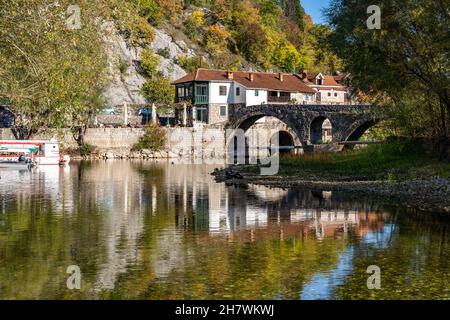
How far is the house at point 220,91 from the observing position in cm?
11300

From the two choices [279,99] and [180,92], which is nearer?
[180,92]

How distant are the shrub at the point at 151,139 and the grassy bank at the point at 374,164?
42.4 meters

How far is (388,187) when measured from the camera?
42531 mm

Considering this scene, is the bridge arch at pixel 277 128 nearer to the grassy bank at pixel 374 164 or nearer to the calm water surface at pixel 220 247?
the grassy bank at pixel 374 164

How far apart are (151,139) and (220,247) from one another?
80.8 m

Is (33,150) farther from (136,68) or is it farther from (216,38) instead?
(216,38)

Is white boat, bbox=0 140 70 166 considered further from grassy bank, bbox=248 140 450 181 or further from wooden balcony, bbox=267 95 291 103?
wooden balcony, bbox=267 95 291 103

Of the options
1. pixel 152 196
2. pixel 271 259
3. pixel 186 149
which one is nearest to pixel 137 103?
pixel 186 149

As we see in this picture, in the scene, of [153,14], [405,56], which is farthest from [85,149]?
[405,56]

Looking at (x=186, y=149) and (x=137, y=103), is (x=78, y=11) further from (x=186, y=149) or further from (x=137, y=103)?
(x=137, y=103)

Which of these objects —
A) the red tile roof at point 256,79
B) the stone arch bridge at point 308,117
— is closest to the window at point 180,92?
the red tile roof at point 256,79

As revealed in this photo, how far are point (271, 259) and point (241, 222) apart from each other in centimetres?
863
